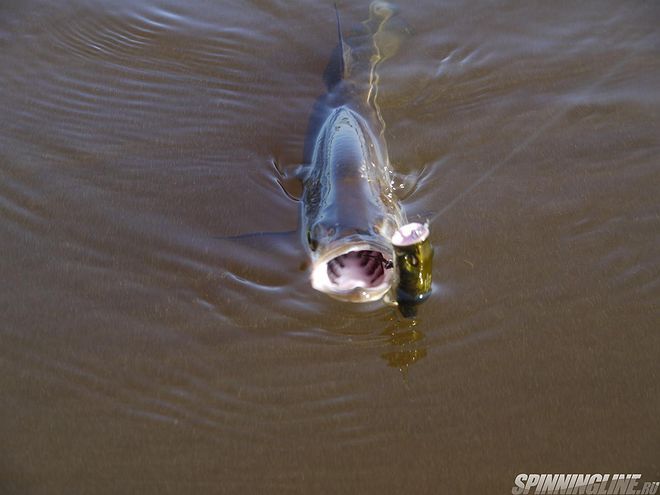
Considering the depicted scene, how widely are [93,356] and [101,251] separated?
0.77 m

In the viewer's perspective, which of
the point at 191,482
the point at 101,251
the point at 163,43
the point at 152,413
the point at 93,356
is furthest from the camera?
the point at 163,43

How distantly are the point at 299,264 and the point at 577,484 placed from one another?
5.85 feet

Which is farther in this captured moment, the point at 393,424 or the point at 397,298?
the point at 397,298

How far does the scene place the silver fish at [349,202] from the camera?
3.86m

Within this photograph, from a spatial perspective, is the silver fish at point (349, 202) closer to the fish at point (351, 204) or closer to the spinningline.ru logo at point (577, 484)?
the fish at point (351, 204)

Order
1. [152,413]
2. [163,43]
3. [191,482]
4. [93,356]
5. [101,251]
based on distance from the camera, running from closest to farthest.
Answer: [191,482] → [152,413] → [93,356] → [101,251] → [163,43]

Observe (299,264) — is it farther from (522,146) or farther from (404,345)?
(522,146)

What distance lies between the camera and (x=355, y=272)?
3.95 metres

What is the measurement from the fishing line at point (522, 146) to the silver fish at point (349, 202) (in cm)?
32

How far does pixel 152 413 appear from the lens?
11.6 feet

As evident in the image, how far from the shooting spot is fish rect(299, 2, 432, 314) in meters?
3.82

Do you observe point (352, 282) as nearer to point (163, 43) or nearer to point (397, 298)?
point (397, 298)

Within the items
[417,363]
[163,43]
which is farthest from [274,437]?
[163,43]

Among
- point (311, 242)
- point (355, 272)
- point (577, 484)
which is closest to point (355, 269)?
point (355, 272)
